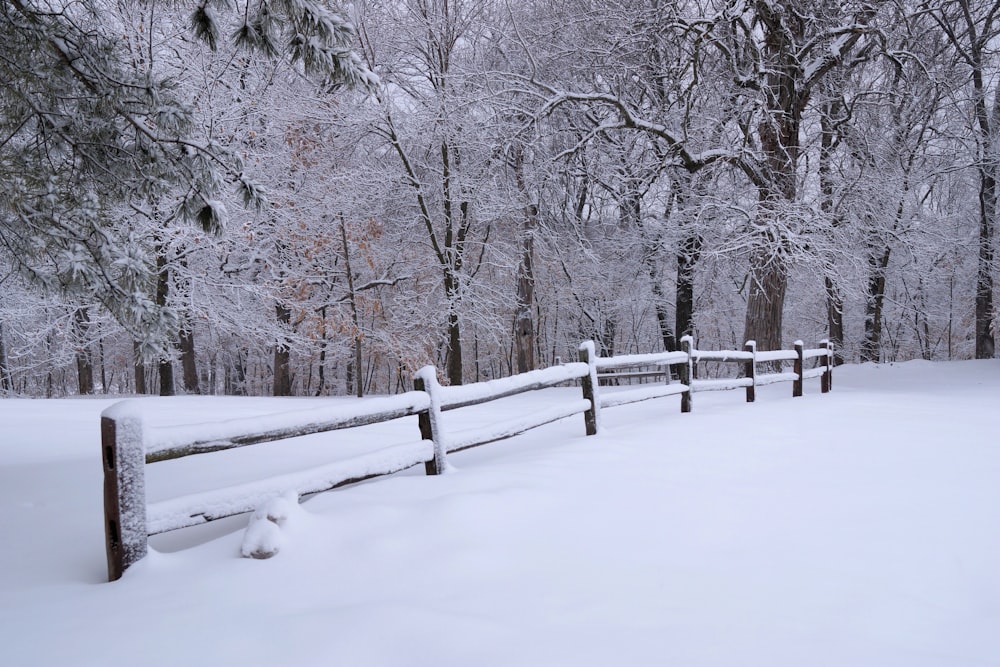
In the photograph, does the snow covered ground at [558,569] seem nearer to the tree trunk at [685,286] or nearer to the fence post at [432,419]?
the fence post at [432,419]

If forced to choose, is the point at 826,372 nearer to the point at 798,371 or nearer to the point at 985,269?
the point at 798,371

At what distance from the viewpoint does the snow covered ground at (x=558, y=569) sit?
2.71m

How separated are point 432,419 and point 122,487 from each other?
8.12 ft

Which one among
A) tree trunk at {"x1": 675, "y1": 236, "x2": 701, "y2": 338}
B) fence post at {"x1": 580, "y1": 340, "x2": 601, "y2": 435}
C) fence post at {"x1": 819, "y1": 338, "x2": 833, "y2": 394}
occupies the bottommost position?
fence post at {"x1": 819, "y1": 338, "x2": 833, "y2": 394}

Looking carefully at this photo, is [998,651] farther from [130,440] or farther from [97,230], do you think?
[97,230]

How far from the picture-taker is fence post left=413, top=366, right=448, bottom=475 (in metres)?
5.29

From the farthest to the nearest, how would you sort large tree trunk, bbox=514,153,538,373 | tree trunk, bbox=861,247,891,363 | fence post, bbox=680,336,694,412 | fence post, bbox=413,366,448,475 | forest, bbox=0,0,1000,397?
1. tree trunk, bbox=861,247,891,363
2. large tree trunk, bbox=514,153,538,373
3. forest, bbox=0,0,1000,397
4. fence post, bbox=680,336,694,412
5. fence post, bbox=413,366,448,475

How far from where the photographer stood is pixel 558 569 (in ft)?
11.4

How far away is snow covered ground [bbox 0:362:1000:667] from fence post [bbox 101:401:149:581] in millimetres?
128

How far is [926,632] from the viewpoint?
113 inches

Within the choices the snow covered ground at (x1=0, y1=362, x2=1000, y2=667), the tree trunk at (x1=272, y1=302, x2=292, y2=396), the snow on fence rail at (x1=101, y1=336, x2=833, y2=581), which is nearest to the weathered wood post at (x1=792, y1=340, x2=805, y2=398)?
the snow covered ground at (x1=0, y1=362, x2=1000, y2=667)

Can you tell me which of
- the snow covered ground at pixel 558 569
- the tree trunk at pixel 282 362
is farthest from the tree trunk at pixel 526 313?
the snow covered ground at pixel 558 569

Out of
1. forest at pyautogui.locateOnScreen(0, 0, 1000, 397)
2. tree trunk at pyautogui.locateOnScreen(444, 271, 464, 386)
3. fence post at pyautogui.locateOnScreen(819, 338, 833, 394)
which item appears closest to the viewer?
forest at pyautogui.locateOnScreen(0, 0, 1000, 397)

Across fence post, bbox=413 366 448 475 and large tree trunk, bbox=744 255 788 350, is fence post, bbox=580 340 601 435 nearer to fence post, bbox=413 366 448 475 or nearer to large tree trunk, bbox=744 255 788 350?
fence post, bbox=413 366 448 475
